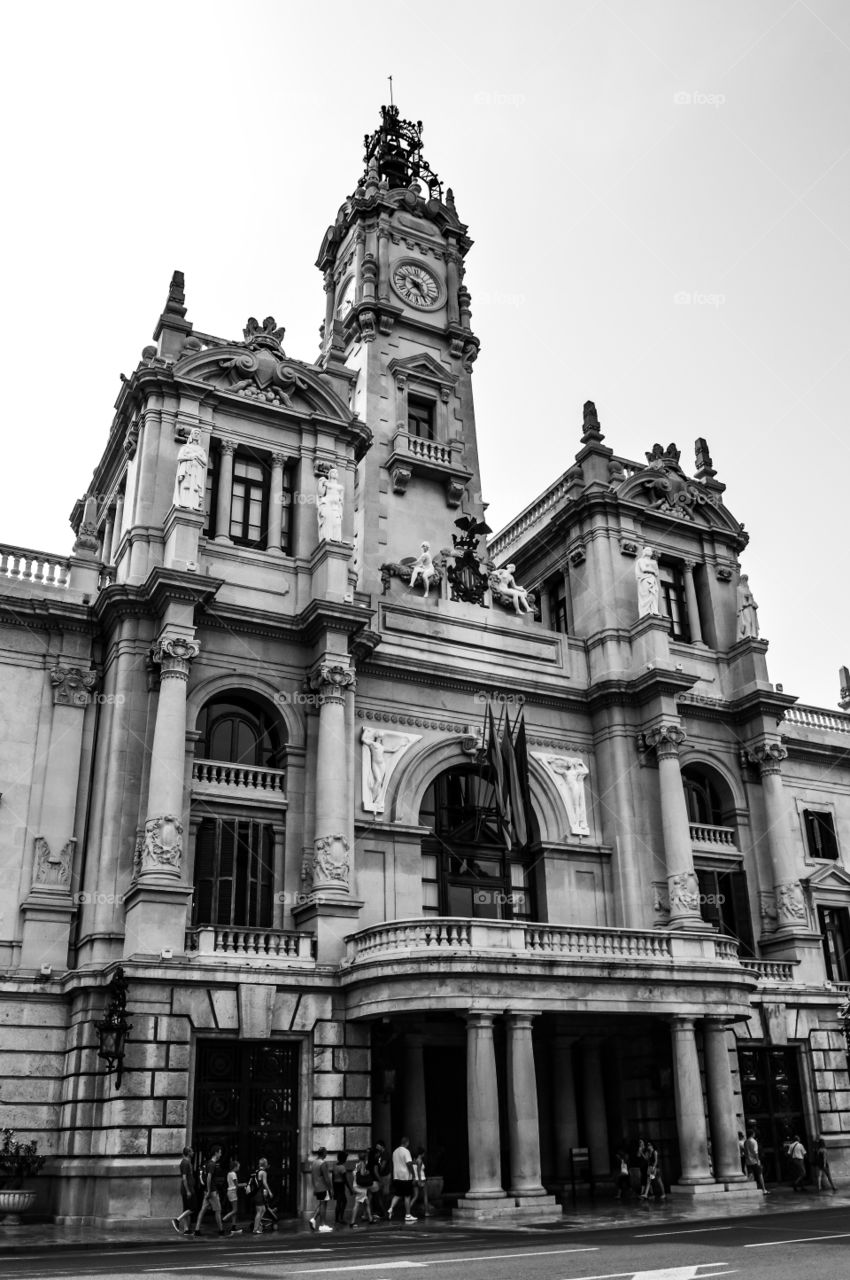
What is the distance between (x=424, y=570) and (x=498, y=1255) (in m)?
24.5

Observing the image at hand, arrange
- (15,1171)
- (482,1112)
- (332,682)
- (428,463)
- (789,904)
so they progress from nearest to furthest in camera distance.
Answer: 1. (15,1171)
2. (482,1112)
3. (332,682)
4. (789,904)
5. (428,463)

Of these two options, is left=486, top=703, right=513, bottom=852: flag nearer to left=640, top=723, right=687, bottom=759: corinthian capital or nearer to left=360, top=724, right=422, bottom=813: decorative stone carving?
left=360, top=724, right=422, bottom=813: decorative stone carving

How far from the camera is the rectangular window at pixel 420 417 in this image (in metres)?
46.0

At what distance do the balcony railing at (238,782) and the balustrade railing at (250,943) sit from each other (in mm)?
4134

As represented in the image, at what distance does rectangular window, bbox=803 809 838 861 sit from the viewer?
45094mm


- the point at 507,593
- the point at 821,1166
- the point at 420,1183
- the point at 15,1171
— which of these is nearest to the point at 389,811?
the point at 507,593

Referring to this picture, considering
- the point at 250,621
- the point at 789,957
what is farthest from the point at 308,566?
the point at 789,957

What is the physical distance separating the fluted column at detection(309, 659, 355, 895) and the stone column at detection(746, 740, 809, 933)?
54.9ft

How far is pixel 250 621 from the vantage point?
34.5 meters

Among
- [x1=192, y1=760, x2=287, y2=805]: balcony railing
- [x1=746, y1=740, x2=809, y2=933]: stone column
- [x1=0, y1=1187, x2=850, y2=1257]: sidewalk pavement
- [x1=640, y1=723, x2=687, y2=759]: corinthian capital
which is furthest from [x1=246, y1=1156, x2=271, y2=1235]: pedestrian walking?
[x1=746, y1=740, x2=809, y2=933]: stone column

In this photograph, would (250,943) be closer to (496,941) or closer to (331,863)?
(331,863)

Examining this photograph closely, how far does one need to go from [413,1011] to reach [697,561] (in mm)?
24855

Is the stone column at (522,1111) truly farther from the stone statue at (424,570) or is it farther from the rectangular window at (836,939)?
the rectangular window at (836,939)

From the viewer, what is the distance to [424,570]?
39.8 meters
